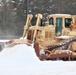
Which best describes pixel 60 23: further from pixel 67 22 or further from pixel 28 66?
pixel 28 66

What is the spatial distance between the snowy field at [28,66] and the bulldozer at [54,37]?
2.31 meters

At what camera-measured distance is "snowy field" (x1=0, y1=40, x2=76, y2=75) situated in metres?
7.17

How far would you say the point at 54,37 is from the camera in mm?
13344

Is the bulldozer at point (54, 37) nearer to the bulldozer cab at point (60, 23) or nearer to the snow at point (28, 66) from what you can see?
the bulldozer cab at point (60, 23)

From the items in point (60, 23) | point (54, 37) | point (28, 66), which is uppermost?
point (60, 23)

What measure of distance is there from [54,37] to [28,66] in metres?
5.80

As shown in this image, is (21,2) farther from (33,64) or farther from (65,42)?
(33,64)

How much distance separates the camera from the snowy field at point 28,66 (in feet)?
23.5

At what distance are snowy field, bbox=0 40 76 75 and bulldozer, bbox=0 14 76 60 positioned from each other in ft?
7.59

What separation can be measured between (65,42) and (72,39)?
0.30m

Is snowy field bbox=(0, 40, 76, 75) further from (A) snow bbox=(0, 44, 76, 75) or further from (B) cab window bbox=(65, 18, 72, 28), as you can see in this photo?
(B) cab window bbox=(65, 18, 72, 28)

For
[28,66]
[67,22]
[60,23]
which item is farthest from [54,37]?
[28,66]

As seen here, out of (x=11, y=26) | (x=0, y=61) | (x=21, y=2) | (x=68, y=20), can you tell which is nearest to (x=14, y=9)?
(x=21, y=2)

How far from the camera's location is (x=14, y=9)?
1507 inches
